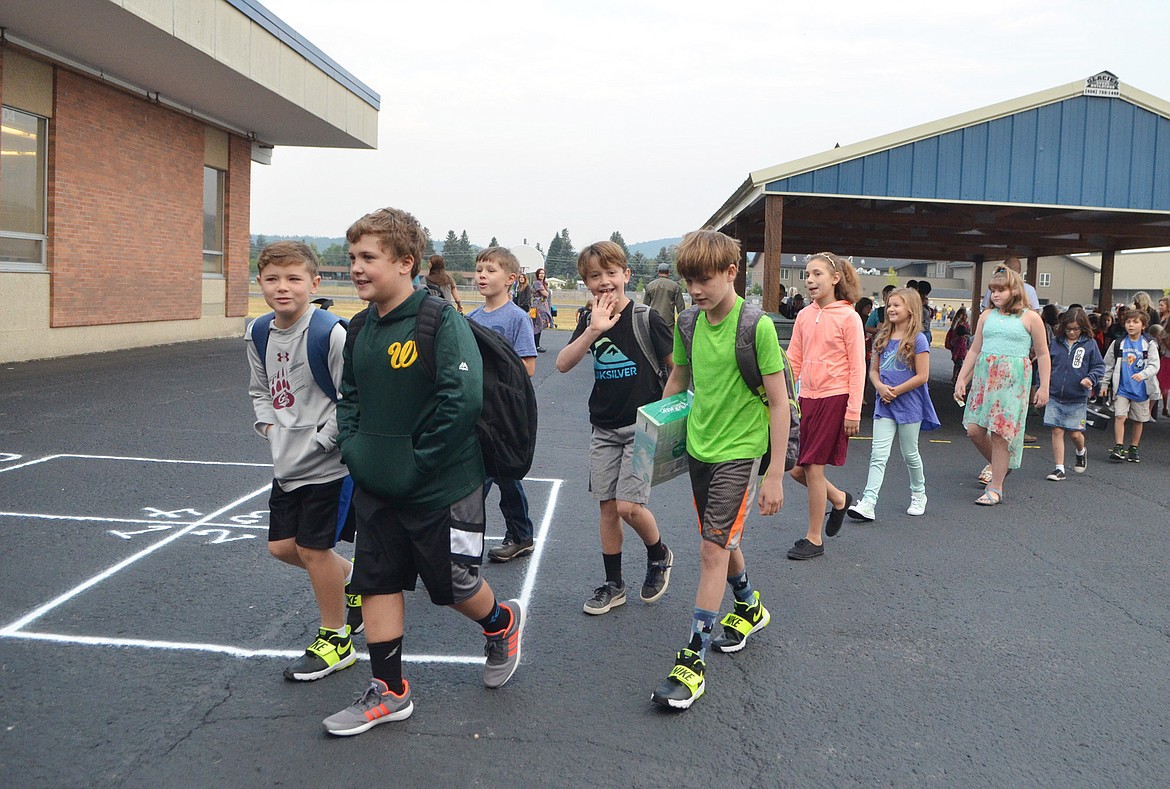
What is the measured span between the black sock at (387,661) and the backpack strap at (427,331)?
3.25 feet

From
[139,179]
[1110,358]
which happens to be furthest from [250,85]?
[1110,358]

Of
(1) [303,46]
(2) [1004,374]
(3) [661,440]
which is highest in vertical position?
(1) [303,46]

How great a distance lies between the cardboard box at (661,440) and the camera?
3.93 meters

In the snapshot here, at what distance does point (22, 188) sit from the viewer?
49.0ft

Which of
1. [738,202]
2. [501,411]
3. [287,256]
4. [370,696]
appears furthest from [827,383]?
[738,202]

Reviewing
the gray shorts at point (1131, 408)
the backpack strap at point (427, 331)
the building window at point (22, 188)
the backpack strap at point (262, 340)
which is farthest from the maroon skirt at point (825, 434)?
the building window at point (22, 188)

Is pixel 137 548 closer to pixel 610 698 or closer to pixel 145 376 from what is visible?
pixel 610 698

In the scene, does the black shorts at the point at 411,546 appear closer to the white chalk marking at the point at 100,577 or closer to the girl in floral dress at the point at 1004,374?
the white chalk marking at the point at 100,577

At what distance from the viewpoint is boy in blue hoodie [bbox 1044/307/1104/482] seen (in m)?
9.11

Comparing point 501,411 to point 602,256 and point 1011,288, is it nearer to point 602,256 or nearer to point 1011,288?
point 602,256

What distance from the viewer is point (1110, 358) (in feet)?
44.3

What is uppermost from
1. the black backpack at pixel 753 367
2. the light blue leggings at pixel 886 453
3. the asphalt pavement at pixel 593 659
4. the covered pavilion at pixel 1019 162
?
the covered pavilion at pixel 1019 162

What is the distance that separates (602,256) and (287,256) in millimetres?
1381

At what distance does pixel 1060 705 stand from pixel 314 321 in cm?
335
